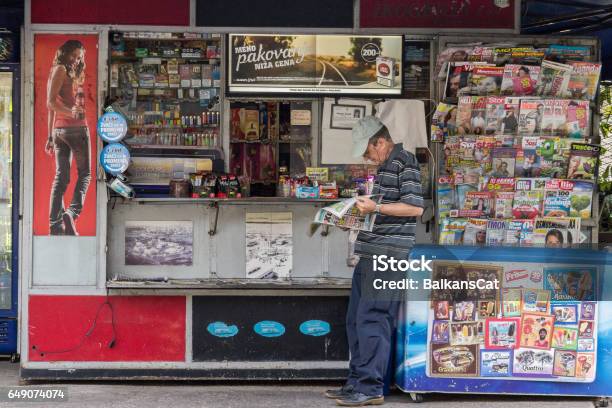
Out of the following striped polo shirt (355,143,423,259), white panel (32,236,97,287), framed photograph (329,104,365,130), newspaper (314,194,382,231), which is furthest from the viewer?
framed photograph (329,104,365,130)

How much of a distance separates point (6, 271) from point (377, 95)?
3567 mm

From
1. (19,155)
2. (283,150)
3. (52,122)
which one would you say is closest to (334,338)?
(283,150)

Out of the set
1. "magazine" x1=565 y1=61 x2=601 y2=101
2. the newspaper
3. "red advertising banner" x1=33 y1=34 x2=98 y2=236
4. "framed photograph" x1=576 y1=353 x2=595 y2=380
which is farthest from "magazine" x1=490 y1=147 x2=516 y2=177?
"red advertising banner" x1=33 y1=34 x2=98 y2=236

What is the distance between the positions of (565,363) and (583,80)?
7.05 feet

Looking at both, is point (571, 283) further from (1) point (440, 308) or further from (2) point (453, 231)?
(2) point (453, 231)

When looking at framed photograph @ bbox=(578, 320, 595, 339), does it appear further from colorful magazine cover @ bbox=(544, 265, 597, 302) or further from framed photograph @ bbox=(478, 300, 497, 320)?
framed photograph @ bbox=(478, 300, 497, 320)

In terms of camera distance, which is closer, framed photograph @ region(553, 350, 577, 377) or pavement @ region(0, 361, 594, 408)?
framed photograph @ region(553, 350, 577, 377)

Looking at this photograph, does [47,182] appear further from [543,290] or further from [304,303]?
[543,290]

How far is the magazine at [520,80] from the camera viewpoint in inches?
268

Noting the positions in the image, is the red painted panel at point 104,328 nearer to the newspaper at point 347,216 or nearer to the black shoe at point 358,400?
the black shoe at point 358,400

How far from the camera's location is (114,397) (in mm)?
6496

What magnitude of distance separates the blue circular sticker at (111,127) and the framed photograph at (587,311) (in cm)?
346

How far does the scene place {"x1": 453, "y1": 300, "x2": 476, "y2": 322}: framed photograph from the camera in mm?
6117

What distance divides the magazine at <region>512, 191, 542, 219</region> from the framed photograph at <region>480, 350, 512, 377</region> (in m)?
1.16
